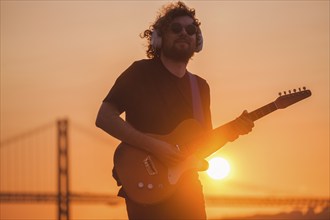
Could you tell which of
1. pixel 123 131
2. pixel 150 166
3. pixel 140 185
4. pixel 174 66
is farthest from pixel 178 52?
pixel 140 185

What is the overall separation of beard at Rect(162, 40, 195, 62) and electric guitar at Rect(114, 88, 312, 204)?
0.34 meters

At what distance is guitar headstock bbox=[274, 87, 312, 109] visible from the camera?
18.2ft

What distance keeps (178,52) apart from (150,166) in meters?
0.63

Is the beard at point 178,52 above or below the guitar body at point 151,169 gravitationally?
above

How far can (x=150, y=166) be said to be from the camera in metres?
4.93

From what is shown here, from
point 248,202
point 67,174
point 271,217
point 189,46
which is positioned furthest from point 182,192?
point 248,202

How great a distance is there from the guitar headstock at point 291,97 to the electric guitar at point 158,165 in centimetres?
62

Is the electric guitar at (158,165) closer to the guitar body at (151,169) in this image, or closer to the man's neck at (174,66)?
the guitar body at (151,169)

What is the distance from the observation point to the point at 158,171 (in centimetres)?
495

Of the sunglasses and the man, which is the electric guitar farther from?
the sunglasses

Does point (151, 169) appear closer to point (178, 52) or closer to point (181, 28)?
point (178, 52)

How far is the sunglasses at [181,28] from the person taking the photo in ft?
16.2

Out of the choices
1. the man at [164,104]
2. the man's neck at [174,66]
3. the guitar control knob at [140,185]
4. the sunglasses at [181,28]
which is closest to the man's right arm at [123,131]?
the man at [164,104]

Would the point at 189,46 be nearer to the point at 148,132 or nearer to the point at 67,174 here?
the point at 148,132
